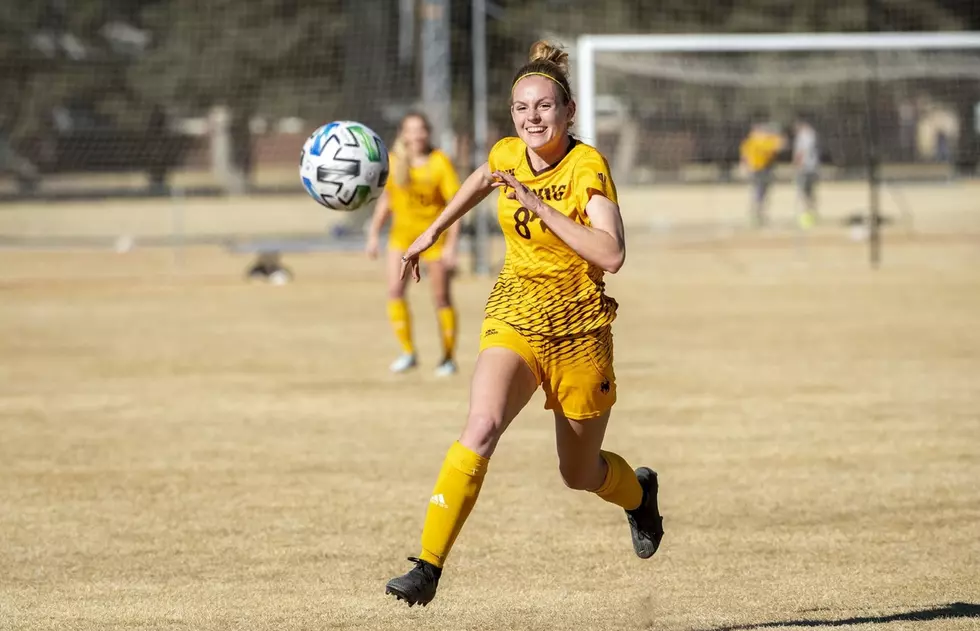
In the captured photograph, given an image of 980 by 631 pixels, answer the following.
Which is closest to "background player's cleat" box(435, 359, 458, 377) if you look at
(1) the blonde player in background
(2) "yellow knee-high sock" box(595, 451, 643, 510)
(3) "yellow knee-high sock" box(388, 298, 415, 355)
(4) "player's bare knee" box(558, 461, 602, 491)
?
(3) "yellow knee-high sock" box(388, 298, 415, 355)

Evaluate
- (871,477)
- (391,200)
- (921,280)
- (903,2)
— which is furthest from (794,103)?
(871,477)

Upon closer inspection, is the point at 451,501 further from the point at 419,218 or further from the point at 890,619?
the point at 419,218

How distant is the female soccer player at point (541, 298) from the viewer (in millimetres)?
5375

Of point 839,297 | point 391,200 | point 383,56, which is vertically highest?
point 383,56

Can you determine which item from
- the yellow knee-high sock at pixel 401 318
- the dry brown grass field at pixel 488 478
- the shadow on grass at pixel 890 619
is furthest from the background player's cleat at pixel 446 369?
the shadow on grass at pixel 890 619

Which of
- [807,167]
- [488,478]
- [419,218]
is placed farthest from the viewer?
[807,167]

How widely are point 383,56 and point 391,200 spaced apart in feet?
58.2

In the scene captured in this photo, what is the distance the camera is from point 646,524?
648cm

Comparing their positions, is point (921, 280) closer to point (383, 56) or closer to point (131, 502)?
point (383, 56)

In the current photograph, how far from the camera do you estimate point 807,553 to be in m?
7.01

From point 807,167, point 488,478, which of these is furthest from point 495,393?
point 807,167

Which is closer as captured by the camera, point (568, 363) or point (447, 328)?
point (568, 363)

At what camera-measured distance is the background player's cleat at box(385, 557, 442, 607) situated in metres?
5.18

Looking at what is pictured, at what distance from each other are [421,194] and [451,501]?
8.35 metres
